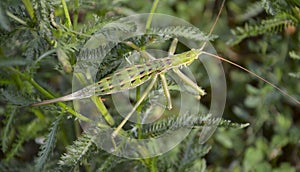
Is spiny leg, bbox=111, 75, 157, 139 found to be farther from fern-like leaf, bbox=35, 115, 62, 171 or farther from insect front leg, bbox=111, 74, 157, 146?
fern-like leaf, bbox=35, 115, 62, 171

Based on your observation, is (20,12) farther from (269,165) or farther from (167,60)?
(269,165)

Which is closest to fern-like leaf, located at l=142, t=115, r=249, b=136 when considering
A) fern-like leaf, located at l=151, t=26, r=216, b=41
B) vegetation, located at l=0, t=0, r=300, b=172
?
vegetation, located at l=0, t=0, r=300, b=172

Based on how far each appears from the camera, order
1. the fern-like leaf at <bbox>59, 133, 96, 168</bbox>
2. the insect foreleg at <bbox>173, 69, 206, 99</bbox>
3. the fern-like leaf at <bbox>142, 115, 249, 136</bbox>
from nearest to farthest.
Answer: the fern-like leaf at <bbox>59, 133, 96, 168</bbox> < the fern-like leaf at <bbox>142, 115, 249, 136</bbox> < the insect foreleg at <bbox>173, 69, 206, 99</bbox>

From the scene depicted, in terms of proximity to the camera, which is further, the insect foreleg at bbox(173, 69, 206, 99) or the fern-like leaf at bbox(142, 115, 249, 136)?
the insect foreleg at bbox(173, 69, 206, 99)

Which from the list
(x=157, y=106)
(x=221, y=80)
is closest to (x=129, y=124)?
(x=157, y=106)

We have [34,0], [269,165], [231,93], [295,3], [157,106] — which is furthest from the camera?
[231,93]

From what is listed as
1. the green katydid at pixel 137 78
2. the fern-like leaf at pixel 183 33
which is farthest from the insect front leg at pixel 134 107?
the fern-like leaf at pixel 183 33

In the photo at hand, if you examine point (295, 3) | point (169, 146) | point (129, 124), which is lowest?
point (169, 146)

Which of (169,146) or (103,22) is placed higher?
(103,22)

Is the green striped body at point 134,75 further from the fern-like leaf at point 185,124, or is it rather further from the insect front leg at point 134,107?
the fern-like leaf at point 185,124
